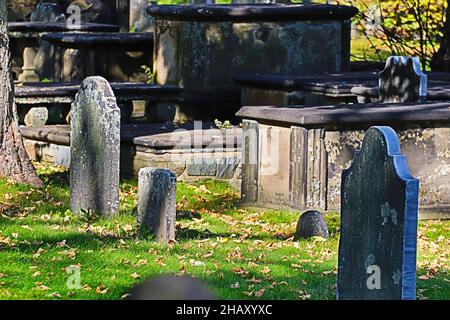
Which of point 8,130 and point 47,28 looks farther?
point 47,28

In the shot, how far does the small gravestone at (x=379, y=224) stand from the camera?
724cm

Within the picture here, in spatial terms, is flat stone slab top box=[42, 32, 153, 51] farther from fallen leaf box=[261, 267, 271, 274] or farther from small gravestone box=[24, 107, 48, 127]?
fallen leaf box=[261, 267, 271, 274]

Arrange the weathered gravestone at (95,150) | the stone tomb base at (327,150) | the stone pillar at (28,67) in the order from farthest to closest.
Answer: the stone pillar at (28,67)
the stone tomb base at (327,150)
the weathered gravestone at (95,150)

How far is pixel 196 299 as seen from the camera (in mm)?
4852

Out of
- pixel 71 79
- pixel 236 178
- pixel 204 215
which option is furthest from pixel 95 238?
pixel 71 79

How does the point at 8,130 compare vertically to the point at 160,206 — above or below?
above

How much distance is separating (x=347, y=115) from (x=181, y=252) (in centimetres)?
314

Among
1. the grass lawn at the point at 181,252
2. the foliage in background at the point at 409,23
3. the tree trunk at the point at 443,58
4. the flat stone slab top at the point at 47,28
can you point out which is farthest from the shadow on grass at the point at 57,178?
the flat stone slab top at the point at 47,28

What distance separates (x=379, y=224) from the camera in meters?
7.47

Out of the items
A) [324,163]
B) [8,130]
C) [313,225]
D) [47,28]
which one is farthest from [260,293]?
[47,28]

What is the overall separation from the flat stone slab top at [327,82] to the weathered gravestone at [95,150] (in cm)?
449

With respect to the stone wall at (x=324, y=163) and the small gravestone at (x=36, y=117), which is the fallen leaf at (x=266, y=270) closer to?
the stone wall at (x=324, y=163)

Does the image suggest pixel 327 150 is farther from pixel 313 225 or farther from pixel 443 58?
pixel 443 58

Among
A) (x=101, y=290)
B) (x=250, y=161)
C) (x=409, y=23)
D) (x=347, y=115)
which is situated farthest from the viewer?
(x=409, y=23)
